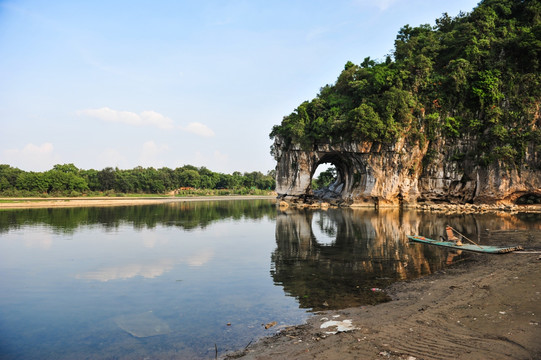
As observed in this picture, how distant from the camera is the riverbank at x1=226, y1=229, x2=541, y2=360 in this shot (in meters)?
5.14

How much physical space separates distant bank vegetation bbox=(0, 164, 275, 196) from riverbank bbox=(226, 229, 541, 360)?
2537 inches

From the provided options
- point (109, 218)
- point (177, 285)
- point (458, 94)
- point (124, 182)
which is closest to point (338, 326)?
point (177, 285)

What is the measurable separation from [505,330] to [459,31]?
47537mm

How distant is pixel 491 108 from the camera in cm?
3722

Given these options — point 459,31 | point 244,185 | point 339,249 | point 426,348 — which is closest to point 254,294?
point 426,348

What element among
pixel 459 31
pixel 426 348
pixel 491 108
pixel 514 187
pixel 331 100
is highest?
pixel 459 31

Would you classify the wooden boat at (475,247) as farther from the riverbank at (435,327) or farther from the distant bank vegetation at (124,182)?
the distant bank vegetation at (124,182)

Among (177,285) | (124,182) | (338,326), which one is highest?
(124,182)

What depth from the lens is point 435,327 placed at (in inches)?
243

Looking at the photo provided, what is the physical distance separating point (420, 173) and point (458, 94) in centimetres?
1049

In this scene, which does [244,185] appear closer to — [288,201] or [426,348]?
[288,201]

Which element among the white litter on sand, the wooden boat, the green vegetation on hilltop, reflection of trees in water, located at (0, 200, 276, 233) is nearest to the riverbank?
the white litter on sand

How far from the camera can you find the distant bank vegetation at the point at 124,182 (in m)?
57.8

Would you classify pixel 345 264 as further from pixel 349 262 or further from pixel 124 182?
pixel 124 182
